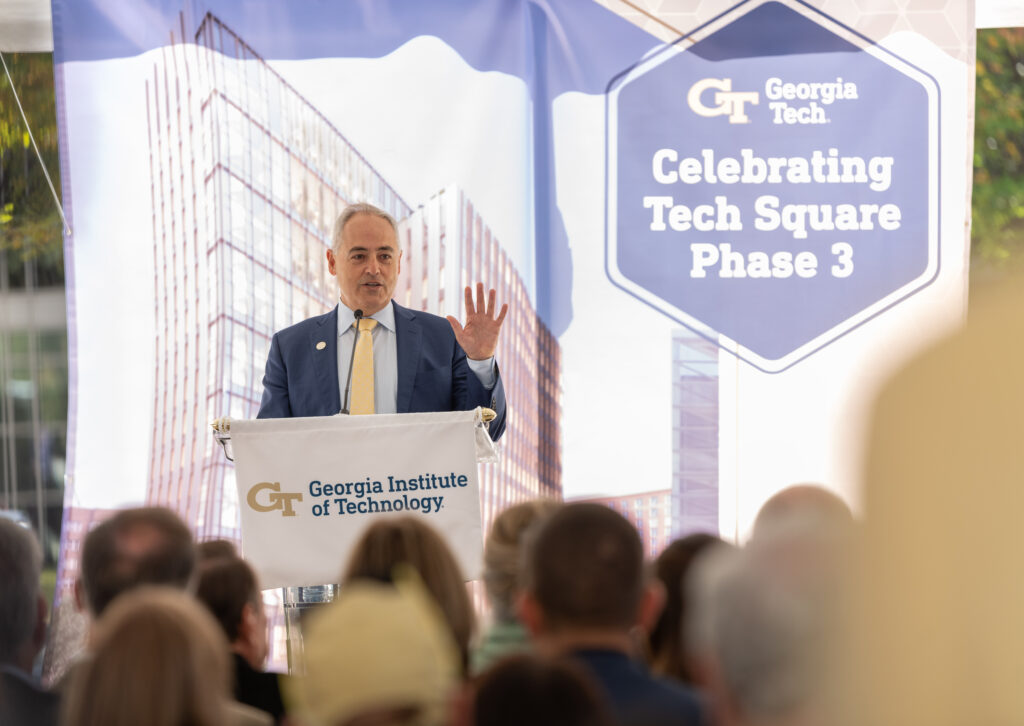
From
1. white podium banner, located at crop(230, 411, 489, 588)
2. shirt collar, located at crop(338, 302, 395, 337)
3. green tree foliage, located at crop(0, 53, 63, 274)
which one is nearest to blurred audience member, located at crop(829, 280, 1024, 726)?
white podium banner, located at crop(230, 411, 489, 588)

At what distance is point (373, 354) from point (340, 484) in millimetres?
703

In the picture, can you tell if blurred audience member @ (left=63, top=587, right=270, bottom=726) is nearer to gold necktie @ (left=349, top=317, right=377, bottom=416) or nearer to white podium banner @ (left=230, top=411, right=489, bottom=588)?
white podium banner @ (left=230, top=411, right=489, bottom=588)

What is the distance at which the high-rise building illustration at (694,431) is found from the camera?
16.1ft

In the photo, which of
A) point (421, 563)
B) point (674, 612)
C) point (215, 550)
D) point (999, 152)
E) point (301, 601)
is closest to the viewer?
point (421, 563)

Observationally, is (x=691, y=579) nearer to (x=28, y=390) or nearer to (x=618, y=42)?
(x=618, y=42)

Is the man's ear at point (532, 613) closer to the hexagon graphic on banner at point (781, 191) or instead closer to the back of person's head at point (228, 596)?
the back of person's head at point (228, 596)

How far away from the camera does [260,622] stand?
7.93ft

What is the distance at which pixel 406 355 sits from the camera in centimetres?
394

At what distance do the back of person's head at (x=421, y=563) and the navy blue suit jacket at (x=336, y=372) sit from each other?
170cm

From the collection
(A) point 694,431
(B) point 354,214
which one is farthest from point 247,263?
(A) point 694,431

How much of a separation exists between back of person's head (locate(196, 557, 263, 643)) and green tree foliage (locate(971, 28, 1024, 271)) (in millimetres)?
4322

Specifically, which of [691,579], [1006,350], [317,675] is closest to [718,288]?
[691,579]

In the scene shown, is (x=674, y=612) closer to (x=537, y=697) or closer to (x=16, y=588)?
(x=537, y=697)

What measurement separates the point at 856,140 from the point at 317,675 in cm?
406
